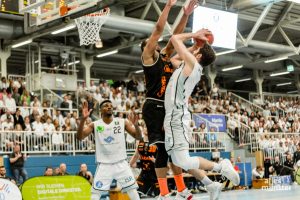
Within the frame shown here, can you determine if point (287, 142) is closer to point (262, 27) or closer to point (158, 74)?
point (262, 27)

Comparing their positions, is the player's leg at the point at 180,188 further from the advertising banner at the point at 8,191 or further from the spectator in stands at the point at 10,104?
the spectator in stands at the point at 10,104

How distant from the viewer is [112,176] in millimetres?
7621

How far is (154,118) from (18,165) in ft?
32.3

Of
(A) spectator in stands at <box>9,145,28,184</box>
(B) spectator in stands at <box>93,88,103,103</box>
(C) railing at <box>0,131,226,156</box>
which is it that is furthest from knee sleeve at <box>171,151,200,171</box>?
(B) spectator in stands at <box>93,88,103,103</box>

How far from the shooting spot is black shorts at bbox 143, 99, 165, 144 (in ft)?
23.0

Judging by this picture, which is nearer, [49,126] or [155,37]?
[155,37]

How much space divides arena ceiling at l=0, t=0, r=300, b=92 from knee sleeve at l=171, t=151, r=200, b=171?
8089 millimetres

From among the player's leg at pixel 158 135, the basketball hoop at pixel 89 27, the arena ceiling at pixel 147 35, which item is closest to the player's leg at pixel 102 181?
the player's leg at pixel 158 135

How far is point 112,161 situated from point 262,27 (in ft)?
73.8

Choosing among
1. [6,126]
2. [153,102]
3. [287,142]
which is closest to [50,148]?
[6,126]

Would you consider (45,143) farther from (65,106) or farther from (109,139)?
(109,139)

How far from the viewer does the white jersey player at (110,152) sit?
7547mm

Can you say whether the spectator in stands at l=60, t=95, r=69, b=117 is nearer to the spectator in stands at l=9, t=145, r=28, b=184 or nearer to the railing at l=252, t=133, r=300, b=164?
the spectator in stands at l=9, t=145, r=28, b=184

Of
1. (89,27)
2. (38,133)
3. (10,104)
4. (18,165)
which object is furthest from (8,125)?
(89,27)
